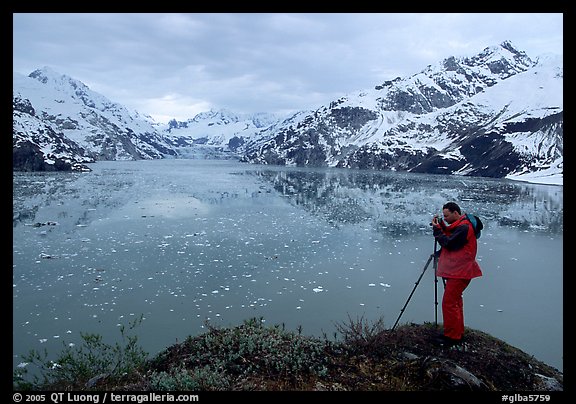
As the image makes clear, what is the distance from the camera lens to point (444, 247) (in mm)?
7227

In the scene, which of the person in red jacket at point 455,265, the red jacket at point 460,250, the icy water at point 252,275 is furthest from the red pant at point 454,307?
the icy water at point 252,275

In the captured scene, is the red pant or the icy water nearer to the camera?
the red pant

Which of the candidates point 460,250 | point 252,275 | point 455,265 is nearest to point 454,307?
point 455,265

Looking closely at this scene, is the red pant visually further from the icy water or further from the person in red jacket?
the icy water

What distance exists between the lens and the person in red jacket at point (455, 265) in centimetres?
699

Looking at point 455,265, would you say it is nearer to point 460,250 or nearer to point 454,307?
point 460,250

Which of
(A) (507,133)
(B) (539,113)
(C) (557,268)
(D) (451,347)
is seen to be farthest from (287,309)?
(B) (539,113)

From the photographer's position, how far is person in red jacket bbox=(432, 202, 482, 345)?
6.99 metres

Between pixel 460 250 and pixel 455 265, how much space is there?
291 millimetres

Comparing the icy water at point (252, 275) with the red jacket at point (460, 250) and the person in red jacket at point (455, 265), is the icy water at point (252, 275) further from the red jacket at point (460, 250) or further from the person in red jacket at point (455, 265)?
the red jacket at point (460, 250)

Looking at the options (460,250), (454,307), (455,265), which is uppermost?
(460,250)

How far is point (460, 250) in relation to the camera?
707cm

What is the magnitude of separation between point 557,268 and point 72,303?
19.1 meters

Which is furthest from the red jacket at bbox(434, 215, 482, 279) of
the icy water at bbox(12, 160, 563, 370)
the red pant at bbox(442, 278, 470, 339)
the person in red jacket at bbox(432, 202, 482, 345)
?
the icy water at bbox(12, 160, 563, 370)
